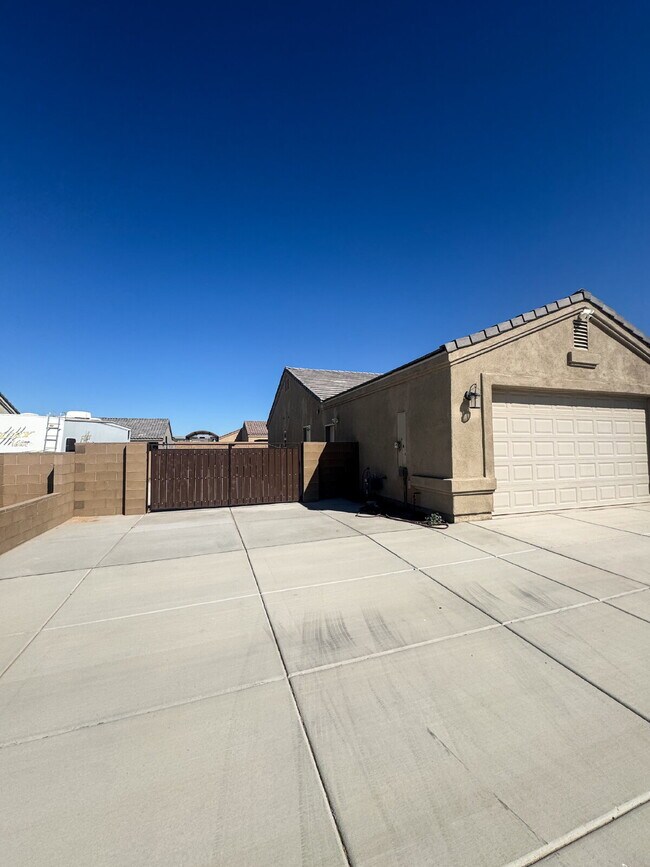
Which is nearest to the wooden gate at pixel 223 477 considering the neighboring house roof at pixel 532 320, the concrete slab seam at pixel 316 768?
the neighboring house roof at pixel 532 320

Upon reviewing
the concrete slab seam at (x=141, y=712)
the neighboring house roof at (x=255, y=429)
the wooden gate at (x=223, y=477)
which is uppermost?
the neighboring house roof at (x=255, y=429)

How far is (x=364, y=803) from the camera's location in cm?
176

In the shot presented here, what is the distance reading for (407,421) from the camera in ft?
30.1

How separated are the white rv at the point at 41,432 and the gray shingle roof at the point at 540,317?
1425 centimetres

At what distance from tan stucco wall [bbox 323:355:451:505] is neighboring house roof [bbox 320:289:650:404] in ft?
0.79

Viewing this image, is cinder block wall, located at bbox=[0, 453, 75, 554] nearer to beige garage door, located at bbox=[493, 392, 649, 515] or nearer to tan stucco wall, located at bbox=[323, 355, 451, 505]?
tan stucco wall, located at bbox=[323, 355, 451, 505]

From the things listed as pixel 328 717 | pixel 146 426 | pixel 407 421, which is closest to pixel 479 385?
pixel 407 421

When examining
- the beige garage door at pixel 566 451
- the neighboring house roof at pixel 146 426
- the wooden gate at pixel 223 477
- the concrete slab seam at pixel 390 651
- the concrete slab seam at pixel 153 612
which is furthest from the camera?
the neighboring house roof at pixel 146 426

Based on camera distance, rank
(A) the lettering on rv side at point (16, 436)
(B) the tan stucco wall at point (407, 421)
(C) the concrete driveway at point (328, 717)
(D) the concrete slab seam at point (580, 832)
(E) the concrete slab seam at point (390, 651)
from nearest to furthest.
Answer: (D) the concrete slab seam at point (580, 832), (C) the concrete driveway at point (328, 717), (E) the concrete slab seam at point (390, 651), (B) the tan stucco wall at point (407, 421), (A) the lettering on rv side at point (16, 436)

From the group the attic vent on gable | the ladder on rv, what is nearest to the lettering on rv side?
the ladder on rv

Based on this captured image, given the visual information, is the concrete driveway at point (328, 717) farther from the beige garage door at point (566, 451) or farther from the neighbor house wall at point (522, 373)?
the beige garage door at point (566, 451)

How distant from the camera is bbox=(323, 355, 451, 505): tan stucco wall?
793 centimetres

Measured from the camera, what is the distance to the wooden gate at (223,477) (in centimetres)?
984

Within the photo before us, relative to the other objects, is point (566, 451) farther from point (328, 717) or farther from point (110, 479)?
point (110, 479)
